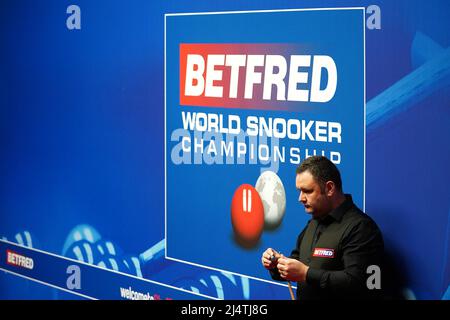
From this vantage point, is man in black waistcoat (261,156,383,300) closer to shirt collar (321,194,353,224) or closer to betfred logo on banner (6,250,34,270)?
shirt collar (321,194,353,224)

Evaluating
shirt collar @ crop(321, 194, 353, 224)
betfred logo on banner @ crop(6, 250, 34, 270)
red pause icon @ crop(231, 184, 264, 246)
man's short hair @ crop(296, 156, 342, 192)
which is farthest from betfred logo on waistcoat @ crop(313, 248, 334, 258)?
betfred logo on banner @ crop(6, 250, 34, 270)

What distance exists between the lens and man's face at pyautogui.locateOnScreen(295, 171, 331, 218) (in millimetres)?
3932

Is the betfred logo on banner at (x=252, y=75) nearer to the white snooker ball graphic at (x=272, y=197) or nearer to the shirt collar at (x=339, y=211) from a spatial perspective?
the white snooker ball graphic at (x=272, y=197)

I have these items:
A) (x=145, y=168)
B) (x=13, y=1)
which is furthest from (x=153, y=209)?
(x=13, y=1)

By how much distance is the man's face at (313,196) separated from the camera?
12.9ft

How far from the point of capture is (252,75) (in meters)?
4.73

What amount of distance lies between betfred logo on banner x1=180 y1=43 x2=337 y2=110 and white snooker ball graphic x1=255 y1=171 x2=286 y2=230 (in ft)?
1.19

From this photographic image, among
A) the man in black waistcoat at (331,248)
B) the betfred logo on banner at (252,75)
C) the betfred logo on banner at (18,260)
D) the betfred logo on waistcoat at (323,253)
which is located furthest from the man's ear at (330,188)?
the betfred logo on banner at (18,260)

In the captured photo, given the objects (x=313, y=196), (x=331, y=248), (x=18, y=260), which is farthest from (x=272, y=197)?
(x=18, y=260)

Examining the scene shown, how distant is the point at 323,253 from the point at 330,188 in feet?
0.91

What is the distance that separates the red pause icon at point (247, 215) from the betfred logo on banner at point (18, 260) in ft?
6.77
